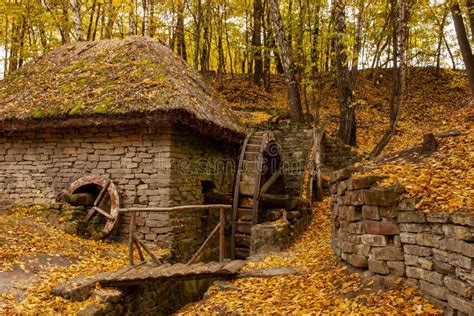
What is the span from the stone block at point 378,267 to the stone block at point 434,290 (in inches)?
19.6

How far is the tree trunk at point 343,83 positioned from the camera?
11.8 metres

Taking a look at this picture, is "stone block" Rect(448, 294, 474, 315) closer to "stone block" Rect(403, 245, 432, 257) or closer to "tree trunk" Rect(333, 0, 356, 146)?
"stone block" Rect(403, 245, 432, 257)

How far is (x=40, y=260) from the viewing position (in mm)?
6289

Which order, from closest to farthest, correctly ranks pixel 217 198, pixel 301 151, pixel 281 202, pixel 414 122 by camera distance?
pixel 281 202 → pixel 217 198 → pixel 301 151 → pixel 414 122

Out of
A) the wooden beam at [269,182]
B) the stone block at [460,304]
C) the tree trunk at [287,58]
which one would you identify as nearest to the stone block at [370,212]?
the stone block at [460,304]

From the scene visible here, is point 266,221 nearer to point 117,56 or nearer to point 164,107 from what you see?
point 164,107

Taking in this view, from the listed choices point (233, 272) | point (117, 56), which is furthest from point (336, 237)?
Result: point (117, 56)

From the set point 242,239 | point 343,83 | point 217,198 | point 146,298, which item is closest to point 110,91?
point 217,198

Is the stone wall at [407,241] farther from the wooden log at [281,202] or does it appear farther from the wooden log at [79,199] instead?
the wooden log at [79,199]

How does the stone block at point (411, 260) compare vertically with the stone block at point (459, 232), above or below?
below

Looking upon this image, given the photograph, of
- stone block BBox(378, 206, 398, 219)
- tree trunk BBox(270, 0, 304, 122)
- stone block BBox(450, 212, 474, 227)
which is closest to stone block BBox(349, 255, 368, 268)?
stone block BBox(378, 206, 398, 219)

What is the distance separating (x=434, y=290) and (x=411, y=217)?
0.75 metres

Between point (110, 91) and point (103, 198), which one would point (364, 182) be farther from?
point (110, 91)

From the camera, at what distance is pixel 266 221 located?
30.5ft
